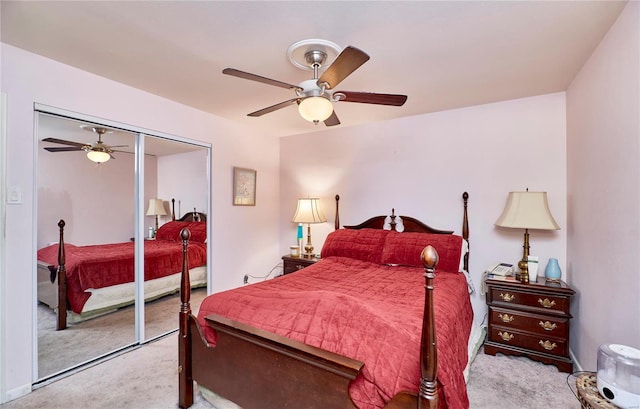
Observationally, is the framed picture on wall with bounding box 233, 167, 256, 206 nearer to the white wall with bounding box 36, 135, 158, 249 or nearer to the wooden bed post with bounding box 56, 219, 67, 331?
the white wall with bounding box 36, 135, 158, 249

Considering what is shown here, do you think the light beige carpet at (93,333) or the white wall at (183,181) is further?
the white wall at (183,181)

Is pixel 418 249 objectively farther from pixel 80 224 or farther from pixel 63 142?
pixel 63 142

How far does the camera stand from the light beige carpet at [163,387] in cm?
192

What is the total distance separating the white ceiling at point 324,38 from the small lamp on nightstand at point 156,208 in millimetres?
1068

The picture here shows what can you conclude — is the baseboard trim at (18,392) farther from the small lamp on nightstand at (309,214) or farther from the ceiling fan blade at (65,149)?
the small lamp on nightstand at (309,214)

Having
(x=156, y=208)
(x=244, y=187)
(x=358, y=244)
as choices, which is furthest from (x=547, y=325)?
(x=156, y=208)

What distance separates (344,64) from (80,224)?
250cm

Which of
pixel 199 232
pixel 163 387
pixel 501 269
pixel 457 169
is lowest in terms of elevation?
pixel 163 387

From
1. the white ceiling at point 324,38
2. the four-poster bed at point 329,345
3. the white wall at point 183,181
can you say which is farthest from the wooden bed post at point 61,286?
the white ceiling at point 324,38

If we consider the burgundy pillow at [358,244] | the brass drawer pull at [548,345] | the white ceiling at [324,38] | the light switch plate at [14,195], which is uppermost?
the white ceiling at [324,38]

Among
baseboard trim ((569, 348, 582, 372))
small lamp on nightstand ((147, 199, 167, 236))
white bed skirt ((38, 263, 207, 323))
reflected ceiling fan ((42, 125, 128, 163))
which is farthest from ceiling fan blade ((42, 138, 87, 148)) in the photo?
baseboard trim ((569, 348, 582, 372))

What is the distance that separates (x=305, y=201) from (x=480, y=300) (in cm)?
228

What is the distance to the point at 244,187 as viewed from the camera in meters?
3.89

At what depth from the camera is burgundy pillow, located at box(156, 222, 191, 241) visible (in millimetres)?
2990
